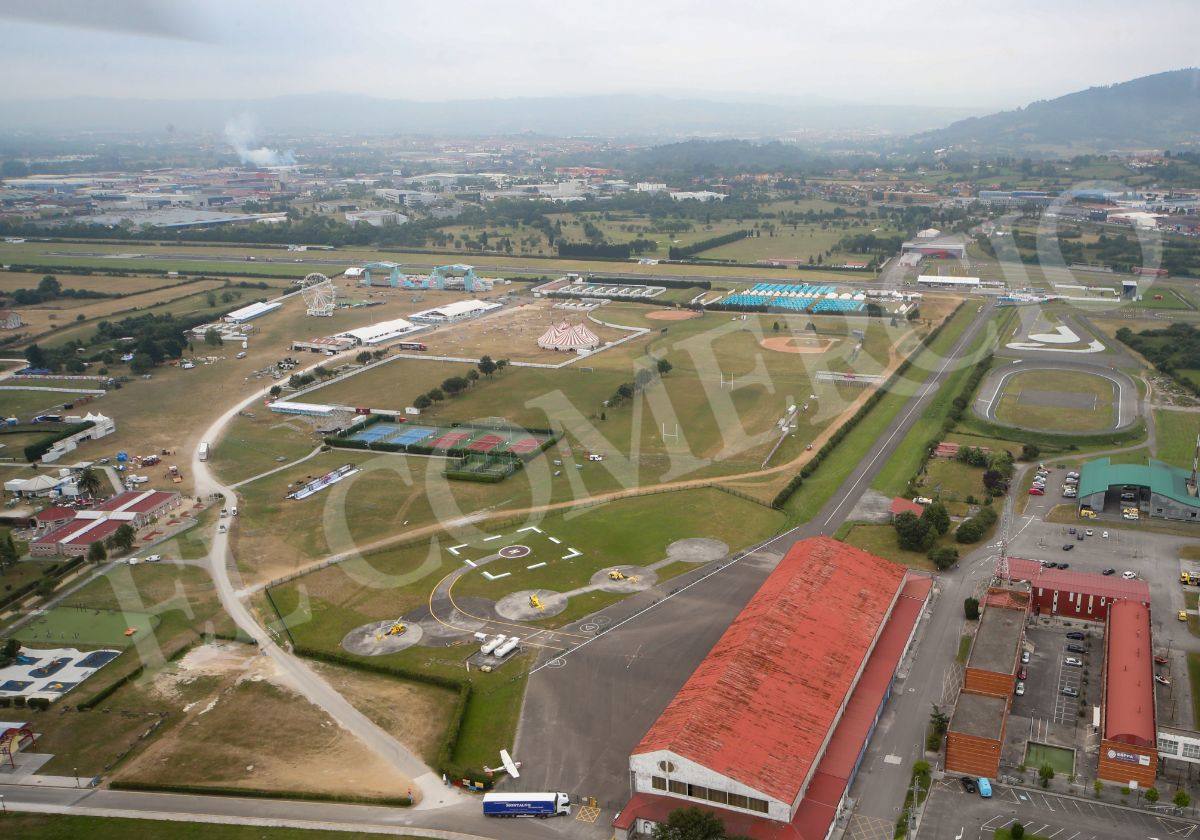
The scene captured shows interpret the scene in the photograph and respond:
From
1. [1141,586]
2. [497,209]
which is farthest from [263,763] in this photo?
[497,209]

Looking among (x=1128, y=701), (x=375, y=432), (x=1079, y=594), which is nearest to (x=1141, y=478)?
Answer: (x=1079, y=594)

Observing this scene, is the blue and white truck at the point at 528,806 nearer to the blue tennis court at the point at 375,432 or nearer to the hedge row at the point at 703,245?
the blue tennis court at the point at 375,432

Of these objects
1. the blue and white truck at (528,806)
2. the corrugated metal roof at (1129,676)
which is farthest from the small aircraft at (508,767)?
the corrugated metal roof at (1129,676)

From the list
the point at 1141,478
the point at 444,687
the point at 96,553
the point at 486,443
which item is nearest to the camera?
the point at 444,687

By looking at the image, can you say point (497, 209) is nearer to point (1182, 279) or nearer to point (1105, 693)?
point (1182, 279)

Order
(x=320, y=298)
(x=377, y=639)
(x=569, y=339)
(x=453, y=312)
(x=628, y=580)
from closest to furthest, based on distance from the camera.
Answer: (x=377, y=639), (x=628, y=580), (x=569, y=339), (x=453, y=312), (x=320, y=298)

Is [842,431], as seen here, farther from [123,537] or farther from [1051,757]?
[123,537]

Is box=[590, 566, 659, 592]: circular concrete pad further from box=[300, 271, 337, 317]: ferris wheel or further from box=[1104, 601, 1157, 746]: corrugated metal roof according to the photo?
box=[300, 271, 337, 317]: ferris wheel
